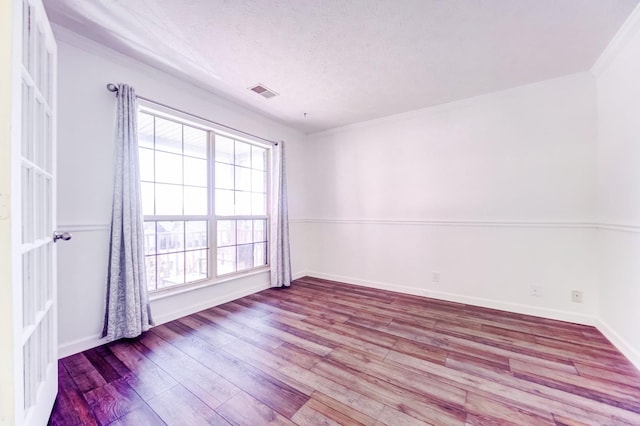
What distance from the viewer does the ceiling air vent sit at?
9.21ft

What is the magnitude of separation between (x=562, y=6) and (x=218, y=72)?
2724 mm

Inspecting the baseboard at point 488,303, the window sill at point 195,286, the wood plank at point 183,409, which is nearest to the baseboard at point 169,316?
the window sill at point 195,286

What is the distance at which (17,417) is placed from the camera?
2.98ft

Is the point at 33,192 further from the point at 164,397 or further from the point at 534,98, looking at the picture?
the point at 534,98

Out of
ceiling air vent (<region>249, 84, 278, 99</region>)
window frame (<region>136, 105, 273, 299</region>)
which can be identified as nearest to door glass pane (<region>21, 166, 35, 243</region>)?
window frame (<region>136, 105, 273, 299</region>)

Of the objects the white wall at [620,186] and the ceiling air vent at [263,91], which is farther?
the ceiling air vent at [263,91]

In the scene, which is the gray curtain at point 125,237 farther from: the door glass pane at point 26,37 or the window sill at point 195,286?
the door glass pane at point 26,37

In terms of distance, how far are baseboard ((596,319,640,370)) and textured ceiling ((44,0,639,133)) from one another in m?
2.38

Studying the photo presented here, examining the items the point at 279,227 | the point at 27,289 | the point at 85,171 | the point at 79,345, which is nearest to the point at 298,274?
the point at 279,227

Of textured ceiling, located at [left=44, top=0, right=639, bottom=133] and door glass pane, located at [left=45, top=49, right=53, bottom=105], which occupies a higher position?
textured ceiling, located at [left=44, top=0, right=639, bottom=133]

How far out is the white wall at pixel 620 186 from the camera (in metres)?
1.89

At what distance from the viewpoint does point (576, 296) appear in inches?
102

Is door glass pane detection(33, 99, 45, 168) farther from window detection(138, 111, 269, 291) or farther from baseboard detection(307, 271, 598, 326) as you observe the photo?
baseboard detection(307, 271, 598, 326)

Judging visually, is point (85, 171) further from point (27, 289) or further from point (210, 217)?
point (27, 289)
